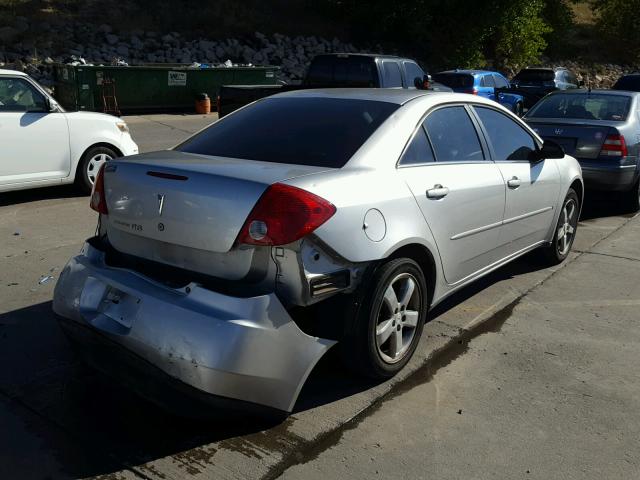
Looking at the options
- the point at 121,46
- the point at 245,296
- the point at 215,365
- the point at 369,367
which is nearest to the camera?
the point at 215,365

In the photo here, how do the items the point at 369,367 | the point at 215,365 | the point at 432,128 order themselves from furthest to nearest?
the point at 432,128 < the point at 369,367 < the point at 215,365

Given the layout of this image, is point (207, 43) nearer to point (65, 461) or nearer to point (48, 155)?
point (48, 155)

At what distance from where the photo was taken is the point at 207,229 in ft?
11.1

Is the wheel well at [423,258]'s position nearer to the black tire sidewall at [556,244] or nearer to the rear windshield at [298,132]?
the rear windshield at [298,132]

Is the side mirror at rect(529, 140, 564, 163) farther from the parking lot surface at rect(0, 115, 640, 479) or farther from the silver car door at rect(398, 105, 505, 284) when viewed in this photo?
the parking lot surface at rect(0, 115, 640, 479)

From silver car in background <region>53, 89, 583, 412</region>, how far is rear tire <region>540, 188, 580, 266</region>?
179cm

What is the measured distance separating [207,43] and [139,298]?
2598cm

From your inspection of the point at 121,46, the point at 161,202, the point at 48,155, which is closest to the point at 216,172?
the point at 161,202

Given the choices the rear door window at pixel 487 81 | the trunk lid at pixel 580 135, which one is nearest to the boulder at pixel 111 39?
the rear door window at pixel 487 81

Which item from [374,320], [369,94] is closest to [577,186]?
[369,94]

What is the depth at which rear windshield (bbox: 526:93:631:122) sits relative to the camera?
9.05m

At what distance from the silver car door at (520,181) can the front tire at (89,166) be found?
17.3ft

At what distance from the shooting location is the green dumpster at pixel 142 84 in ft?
59.7

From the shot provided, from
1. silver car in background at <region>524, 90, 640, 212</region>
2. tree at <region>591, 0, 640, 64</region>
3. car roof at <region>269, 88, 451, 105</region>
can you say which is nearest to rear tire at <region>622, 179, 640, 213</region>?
silver car in background at <region>524, 90, 640, 212</region>
